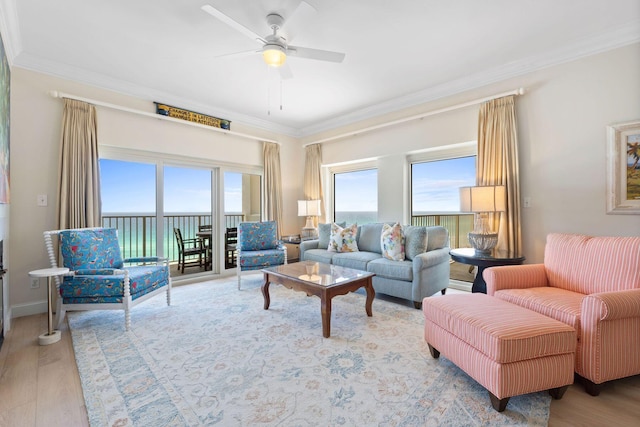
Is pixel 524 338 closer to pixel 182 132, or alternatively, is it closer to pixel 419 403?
pixel 419 403

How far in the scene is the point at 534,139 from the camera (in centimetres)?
314

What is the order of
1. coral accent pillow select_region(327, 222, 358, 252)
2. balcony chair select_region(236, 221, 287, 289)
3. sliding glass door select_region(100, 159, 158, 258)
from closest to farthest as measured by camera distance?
sliding glass door select_region(100, 159, 158, 258), balcony chair select_region(236, 221, 287, 289), coral accent pillow select_region(327, 222, 358, 252)

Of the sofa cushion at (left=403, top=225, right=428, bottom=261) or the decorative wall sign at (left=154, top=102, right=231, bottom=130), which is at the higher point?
the decorative wall sign at (left=154, top=102, right=231, bottom=130)

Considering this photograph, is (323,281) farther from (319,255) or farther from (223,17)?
(223,17)

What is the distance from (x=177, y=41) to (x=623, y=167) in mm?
4437

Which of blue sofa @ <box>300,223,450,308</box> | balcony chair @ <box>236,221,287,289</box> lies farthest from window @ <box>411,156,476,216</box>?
balcony chair @ <box>236,221,287,289</box>

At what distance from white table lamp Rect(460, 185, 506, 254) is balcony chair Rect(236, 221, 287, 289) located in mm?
2566

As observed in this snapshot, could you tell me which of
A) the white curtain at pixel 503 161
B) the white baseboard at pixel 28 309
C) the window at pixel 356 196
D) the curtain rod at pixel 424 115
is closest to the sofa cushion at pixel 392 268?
the white curtain at pixel 503 161

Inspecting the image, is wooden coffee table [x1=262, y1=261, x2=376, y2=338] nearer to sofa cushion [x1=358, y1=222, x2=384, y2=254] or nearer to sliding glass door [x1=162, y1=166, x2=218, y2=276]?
sofa cushion [x1=358, y1=222, x2=384, y2=254]

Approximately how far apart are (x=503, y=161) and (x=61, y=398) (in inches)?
171

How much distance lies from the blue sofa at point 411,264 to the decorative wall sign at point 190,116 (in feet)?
8.80

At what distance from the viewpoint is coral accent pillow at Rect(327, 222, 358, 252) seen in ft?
13.6

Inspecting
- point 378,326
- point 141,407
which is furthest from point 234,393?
point 378,326

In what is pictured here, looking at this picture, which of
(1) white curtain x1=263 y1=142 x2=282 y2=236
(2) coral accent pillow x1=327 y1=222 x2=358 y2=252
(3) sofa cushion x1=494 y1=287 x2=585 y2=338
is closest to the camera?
(3) sofa cushion x1=494 y1=287 x2=585 y2=338
